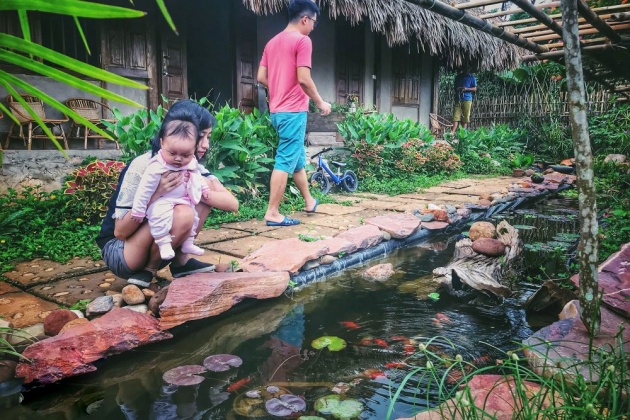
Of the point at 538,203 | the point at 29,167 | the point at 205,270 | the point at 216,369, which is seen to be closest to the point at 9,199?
the point at 29,167

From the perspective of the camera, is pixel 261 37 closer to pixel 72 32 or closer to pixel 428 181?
pixel 72 32

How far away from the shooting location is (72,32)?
596cm

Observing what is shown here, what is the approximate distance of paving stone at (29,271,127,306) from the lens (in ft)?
6.68

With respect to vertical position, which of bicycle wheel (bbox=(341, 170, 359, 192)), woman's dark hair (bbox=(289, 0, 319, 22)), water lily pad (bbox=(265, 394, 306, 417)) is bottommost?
water lily pad (bbox=(265, 394, 306, 417))

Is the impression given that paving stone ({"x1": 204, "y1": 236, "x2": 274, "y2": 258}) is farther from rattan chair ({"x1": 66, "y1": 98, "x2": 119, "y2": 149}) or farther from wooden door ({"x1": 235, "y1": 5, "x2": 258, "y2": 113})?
wooden door ({"x1": 235, "y1": 5, "x2": 258, "y2": 113})

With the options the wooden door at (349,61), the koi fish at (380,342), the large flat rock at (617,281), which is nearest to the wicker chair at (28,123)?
the koi fish at (380,342)

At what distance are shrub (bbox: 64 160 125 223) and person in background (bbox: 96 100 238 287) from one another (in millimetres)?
1292

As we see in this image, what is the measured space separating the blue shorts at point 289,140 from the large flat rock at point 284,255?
920 mm

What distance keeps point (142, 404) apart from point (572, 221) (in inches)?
163

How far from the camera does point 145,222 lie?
77.8 inches

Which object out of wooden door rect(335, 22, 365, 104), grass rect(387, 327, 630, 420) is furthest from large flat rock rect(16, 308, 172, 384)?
wooden door rect(335, 22, 365, 104)

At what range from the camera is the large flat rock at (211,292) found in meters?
1.86

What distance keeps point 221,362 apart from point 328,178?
3.88 meters

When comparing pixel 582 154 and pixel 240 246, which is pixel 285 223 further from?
pixel 582 154
